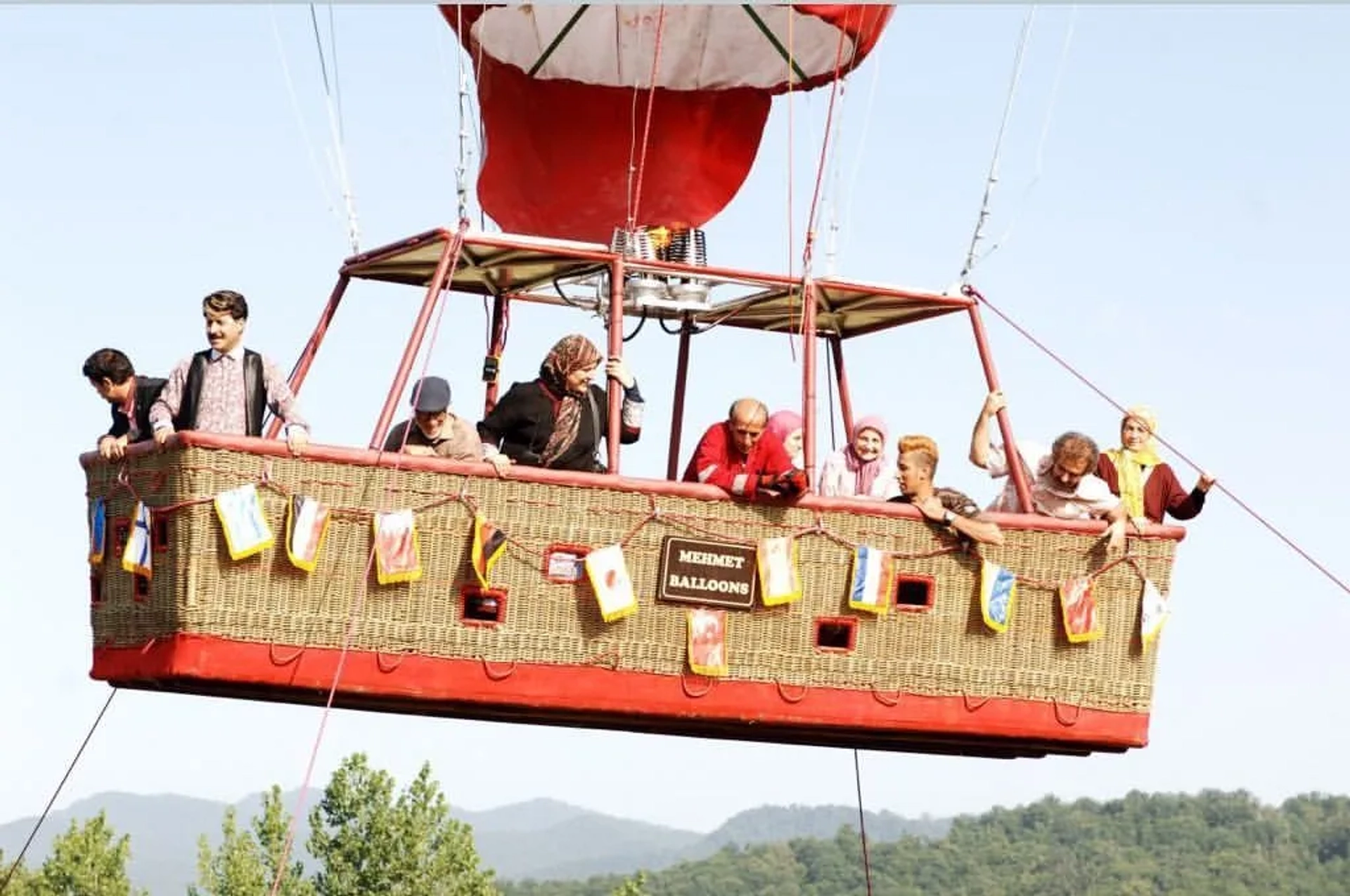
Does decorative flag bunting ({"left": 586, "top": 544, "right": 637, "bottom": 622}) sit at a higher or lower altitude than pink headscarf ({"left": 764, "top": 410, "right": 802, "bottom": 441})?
lower

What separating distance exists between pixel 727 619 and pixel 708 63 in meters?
3.76

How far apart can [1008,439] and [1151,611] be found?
4.12ft

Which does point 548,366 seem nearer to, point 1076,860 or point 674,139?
point 674,139

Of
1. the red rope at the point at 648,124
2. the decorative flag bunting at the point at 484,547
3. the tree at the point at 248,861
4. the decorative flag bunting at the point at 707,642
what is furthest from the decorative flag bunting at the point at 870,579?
the tree at the point at 248,861

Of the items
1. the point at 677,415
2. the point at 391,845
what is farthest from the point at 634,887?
the point at 677,415

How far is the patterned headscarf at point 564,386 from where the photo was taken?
1502cm

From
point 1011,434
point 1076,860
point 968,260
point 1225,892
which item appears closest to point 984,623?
point 1011,434

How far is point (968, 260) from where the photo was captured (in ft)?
53.8

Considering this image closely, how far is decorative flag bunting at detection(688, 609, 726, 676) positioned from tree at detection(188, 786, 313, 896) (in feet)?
198

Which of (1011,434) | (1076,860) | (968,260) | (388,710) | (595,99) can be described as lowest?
(388,710)

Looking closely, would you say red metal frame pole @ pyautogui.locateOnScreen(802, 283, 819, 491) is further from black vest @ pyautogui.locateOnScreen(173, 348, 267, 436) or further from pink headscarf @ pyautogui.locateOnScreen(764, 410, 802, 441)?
black vest @ pyautogui.locateOnScreen(173, 348, 267, 436)

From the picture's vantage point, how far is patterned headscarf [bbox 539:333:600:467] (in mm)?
15023

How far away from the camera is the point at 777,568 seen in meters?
15.3

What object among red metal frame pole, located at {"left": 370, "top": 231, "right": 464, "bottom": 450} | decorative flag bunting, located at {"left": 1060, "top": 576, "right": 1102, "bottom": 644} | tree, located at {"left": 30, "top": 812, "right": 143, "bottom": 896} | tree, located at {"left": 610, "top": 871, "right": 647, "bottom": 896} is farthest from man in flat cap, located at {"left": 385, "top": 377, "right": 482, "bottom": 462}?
tree, located at {"left": 30, "top": 812, "right": 143, "bottom": 896}
